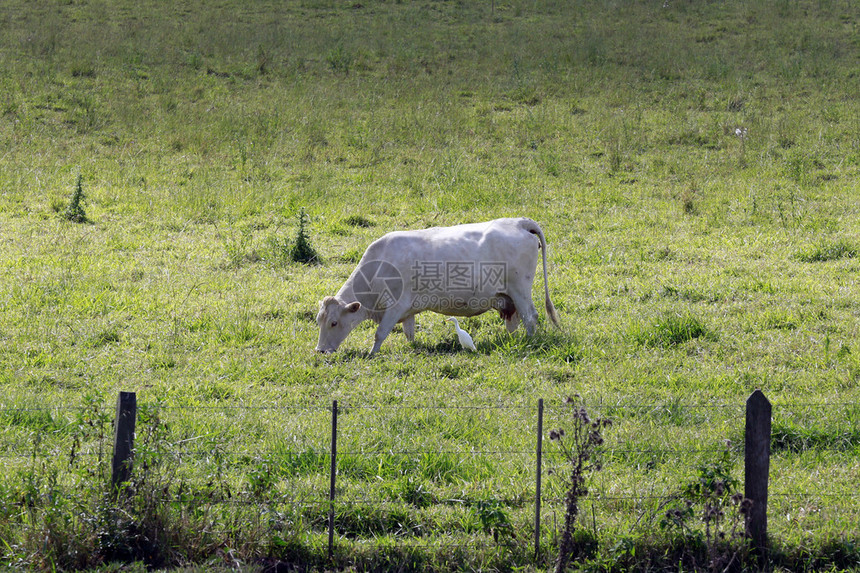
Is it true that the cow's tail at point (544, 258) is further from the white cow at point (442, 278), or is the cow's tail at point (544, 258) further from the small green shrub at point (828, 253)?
the small green shrub at point (828, 253)

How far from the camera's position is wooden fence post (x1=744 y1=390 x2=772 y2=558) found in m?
5.28

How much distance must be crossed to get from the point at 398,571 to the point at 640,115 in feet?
50.5

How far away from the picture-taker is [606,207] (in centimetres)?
1493

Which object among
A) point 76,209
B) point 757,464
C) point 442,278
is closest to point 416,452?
point 757,464

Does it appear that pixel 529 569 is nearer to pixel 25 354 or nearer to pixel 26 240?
pixel 25 354

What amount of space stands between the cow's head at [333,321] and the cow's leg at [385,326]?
→ 315 mm

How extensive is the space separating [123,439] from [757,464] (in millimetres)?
3815

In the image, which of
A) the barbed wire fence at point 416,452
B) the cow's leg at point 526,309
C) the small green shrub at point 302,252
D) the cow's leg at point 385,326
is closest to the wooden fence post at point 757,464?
the barbed wire fence at point 416,452

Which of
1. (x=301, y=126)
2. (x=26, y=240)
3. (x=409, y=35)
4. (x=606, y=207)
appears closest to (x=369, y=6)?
(x=409, y=35)

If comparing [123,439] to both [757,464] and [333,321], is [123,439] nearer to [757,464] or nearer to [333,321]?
[757,464]

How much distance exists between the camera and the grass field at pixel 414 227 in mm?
5730

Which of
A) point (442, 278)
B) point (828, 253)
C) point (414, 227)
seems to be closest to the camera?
point (442, 278)

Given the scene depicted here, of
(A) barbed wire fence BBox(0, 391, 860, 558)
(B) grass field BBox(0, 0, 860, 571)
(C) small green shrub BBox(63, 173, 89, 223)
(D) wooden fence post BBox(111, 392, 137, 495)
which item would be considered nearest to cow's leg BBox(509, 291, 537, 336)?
(B) grass field BBox(0, 0, 860, 571)

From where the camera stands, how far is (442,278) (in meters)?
9.87
